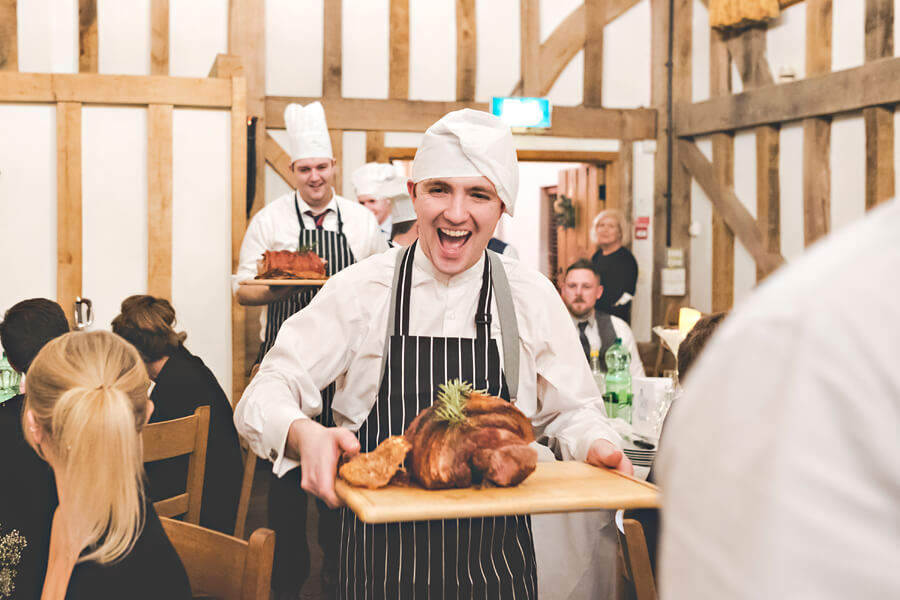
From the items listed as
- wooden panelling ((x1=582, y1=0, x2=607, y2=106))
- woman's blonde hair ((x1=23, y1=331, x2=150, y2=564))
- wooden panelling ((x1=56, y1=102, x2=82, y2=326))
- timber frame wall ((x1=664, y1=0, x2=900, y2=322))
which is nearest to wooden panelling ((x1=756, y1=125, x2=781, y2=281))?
timber frame wall ((x1=664, y1=0, x2=900, y2=322))

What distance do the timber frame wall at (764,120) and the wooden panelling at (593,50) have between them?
561 mm

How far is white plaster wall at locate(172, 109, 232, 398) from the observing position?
5.18 m

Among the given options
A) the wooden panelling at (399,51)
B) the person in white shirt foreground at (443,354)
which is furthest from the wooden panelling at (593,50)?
the person in white shirt foreground at (443,354)

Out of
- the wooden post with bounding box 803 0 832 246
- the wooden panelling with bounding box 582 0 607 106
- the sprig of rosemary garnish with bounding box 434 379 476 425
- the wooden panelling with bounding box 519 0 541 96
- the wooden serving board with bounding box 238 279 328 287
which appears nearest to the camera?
the sprig of rosemary garnish with bounding box 434 379 476 425

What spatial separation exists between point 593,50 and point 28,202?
16.5ft

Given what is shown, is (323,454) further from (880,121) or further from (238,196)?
(880,121)

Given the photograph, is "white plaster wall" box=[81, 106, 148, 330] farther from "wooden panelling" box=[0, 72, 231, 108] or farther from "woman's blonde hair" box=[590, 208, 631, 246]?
"woman's blonde hair" box=[590, 208, 631, 246]

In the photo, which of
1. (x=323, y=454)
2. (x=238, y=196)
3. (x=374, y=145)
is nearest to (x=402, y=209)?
(x=238, y=196)

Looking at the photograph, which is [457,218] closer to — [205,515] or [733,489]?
[733,489]

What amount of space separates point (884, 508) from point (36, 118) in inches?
213

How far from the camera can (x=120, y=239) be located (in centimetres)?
518

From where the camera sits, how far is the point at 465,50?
25.9 ft

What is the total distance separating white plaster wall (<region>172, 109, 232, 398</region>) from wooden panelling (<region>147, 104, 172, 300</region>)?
35mm

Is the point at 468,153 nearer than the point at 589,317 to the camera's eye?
Yes
